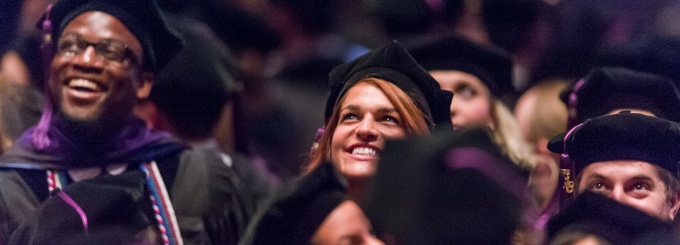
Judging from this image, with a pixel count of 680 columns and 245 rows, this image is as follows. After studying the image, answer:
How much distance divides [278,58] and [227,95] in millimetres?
1080

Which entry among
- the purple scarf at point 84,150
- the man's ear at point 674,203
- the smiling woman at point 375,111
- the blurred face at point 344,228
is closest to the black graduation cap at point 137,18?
the purple scarf at point 84,150

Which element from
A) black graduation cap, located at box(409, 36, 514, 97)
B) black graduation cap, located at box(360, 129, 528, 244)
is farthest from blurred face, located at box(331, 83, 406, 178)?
black graduation cap, located at box(409, 36, 514, 97)

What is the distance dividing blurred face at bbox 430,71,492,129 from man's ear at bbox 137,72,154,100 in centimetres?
114

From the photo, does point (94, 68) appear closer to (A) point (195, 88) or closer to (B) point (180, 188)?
(B) point (180, 188)

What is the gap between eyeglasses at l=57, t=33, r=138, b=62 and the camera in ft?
14.6

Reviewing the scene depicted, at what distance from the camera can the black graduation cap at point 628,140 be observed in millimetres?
3979

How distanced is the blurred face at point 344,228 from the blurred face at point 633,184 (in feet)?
2.93

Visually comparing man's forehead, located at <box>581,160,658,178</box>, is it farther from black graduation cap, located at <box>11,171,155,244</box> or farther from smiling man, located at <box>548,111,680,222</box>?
black graduation cap, located at <box>11,171,155,244</box>

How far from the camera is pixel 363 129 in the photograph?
4.06m

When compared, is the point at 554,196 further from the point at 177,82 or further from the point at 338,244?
the point at 177,82

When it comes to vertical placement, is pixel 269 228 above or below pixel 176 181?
above

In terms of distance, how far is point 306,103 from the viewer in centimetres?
619

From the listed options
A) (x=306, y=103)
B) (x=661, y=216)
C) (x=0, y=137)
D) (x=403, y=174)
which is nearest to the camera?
(x=403, y=174)

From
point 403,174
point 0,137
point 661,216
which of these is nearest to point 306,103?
point 0,137
